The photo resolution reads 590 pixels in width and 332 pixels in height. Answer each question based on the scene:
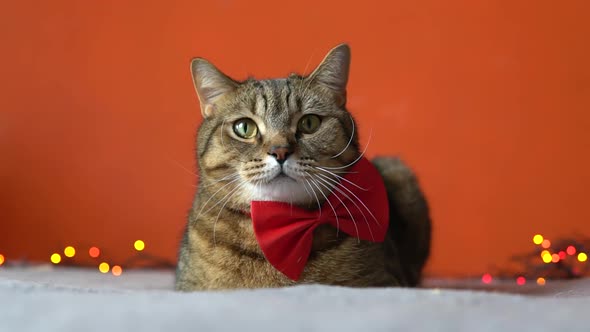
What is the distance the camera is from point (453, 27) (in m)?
2.40

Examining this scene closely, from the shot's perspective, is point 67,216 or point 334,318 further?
point 67,216

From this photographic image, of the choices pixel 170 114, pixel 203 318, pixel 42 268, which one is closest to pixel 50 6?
pixel 170 114

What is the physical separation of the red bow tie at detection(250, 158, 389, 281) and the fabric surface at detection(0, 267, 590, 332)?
0.96ft

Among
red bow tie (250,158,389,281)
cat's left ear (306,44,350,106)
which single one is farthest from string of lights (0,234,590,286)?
cat's left ear (306,44,350,106)

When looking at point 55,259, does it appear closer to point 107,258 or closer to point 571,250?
point 107,258

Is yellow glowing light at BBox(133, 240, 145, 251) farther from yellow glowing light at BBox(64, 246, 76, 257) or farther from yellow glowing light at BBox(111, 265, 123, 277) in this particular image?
yellow glowing light at BBox(64, 246, 76, 257)

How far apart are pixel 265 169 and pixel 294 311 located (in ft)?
1.42

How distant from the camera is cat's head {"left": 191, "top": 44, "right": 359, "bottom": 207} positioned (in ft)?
3.99

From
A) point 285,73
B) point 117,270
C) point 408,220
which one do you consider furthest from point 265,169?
point 117,270

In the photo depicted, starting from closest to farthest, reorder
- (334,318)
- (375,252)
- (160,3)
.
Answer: (334,318) < (375,252) < (160,3)

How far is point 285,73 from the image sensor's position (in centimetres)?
251

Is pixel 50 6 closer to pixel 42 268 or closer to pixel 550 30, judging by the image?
pixel 42 268

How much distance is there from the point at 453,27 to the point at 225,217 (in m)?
1.47

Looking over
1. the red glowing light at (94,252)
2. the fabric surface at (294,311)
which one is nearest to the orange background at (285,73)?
the red glowing light at (94,252)
